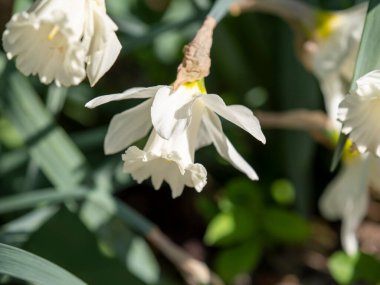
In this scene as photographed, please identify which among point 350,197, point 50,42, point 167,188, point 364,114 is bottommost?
point 167,188

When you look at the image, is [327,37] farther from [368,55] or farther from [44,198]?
[44,198]

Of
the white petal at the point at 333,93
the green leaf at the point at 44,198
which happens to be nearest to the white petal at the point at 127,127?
the green leaf at the point at 44,198

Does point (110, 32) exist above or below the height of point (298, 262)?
above

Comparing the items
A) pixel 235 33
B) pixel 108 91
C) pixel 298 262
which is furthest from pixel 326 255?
pixel 108 91

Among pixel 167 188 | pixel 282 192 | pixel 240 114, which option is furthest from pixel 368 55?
pixel 167 188

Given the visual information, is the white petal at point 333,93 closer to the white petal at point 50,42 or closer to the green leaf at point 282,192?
the green leaf at point 282,192

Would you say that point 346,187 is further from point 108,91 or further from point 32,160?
point 108,91

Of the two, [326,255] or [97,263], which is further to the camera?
[326,255]

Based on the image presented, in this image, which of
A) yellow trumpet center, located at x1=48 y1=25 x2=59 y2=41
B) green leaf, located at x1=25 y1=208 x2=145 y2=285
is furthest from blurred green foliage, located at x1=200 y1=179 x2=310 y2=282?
yellow trumpet center, located at x1=48 y1=25 x2=59 y2=41
